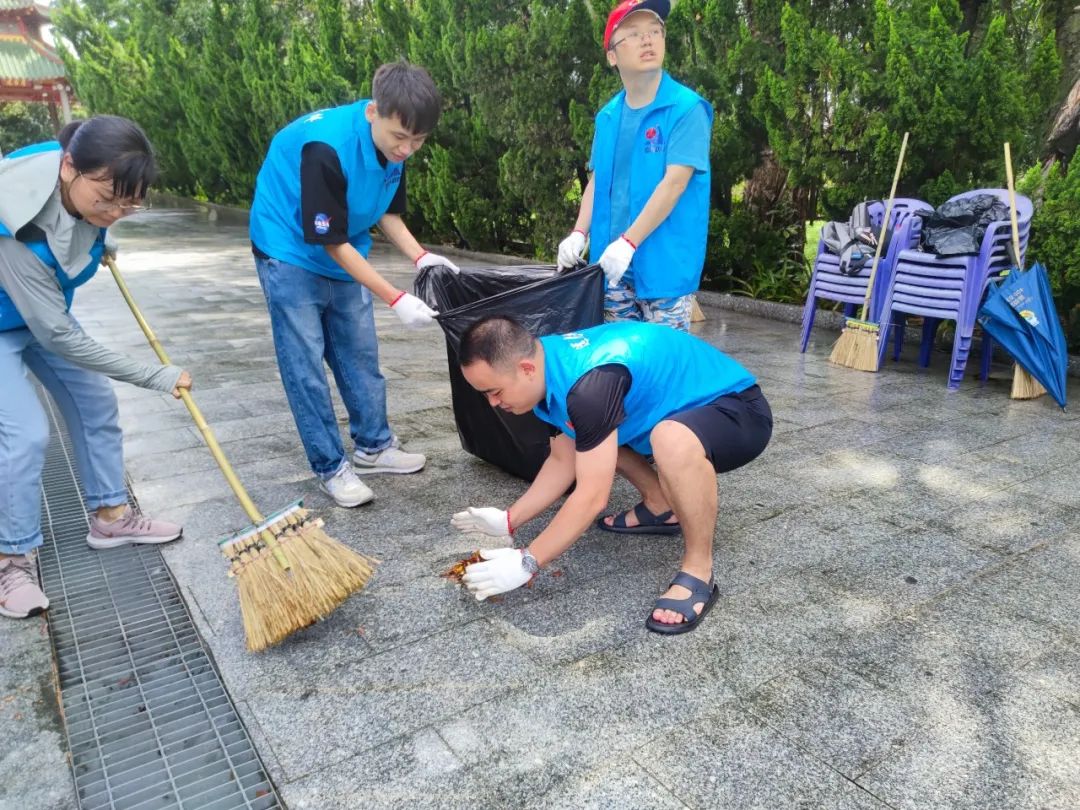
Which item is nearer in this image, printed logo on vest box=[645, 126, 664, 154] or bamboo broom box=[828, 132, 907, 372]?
printed logo on vest box=[645, 126, 664, 154]

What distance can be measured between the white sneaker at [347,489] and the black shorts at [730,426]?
47.5 inches

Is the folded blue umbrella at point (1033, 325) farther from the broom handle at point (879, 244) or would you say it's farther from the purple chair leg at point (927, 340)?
the broom handle at point (879, 244)

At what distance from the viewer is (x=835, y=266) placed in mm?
4914

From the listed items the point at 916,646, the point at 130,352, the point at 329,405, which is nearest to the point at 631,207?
the point at 329,405

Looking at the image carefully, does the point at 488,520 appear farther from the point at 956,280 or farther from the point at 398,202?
the point at 956,280

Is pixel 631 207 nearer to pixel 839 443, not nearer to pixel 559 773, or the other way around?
pixel 839 443

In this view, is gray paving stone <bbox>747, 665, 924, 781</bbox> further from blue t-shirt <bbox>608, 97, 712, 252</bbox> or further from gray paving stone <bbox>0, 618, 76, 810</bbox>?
blue t-shirt <bbox>608, 97, 712, 252</bbox>

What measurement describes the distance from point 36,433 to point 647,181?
196cm

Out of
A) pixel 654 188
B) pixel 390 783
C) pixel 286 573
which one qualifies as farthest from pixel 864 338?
pixel 390 783

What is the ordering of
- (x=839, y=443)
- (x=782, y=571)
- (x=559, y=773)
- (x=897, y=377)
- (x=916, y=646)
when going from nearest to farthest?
(x=559, y=773) → (x=916, y=646) → (x=782, y=571) → (x=839, y=443) → (x=897, y=377)

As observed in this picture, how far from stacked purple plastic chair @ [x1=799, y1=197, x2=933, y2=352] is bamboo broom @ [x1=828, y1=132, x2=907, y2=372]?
44mm

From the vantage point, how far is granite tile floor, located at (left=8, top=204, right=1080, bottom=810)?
1597mm

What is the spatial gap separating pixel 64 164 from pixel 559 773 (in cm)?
186

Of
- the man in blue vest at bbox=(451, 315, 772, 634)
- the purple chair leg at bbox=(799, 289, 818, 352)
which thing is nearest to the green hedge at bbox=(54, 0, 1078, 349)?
the purple chair leg at bbox=(799, 289, 818, 352)
